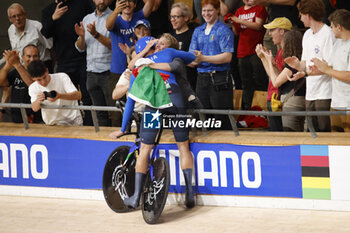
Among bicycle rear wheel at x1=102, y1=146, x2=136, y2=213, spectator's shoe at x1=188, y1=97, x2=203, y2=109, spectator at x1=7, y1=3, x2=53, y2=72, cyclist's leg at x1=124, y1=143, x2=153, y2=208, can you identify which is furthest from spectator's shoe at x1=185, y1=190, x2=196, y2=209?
spectator at x1=7, y1=3, x2=53, y2=72

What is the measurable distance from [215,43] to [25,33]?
321 cm

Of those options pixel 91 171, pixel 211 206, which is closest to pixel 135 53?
pixel 91 171

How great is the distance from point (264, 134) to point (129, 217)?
68.3 inches

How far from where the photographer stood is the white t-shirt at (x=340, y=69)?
6.52m

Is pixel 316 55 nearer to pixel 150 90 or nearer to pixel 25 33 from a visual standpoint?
pixel 150 90

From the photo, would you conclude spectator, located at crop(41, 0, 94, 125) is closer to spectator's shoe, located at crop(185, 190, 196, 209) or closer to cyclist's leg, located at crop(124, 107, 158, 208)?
cyclist's leg, located at crop(124, 107, 158, 208)

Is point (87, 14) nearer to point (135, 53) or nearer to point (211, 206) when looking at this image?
point (135, 53)

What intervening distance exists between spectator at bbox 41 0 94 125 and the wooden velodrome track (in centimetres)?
176

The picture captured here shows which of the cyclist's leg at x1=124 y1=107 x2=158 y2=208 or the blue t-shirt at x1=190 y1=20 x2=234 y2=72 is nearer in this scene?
the cyclist's leg at x1=124 y1=107 x2=158 y2=208

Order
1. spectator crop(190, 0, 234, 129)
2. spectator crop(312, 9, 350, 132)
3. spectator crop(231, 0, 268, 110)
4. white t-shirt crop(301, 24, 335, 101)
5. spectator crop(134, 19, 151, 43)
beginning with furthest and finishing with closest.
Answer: spectator crop(231, 0, 268, 110) → spectator crop(134, 19, 151, 43) → spectator crop(190, 0, 234, 129) → white t-shirt crop(301, 24, 335, 101) → spectator crop(312, 9, 350, 132)

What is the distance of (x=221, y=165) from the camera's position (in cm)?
707

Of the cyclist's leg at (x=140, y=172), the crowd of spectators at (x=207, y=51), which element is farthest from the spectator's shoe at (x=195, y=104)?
the cyclist's leg at (x=140, y=172)

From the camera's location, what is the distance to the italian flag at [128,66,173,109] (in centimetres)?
672

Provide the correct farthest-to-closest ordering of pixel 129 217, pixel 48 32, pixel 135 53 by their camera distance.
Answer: pixel 48 32 < pixel 135 53 < pixel 129 217
